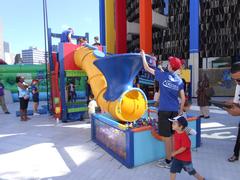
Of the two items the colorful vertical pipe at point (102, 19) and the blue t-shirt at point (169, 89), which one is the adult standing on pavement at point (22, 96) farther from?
the colorful vertical pipe at point (102, 19)

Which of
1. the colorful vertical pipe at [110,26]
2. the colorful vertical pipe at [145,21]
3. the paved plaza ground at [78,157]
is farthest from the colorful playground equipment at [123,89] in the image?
the colorful vertical pipe at [110,26]

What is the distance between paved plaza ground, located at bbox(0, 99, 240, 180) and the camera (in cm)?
439

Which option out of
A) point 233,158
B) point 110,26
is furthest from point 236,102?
point 110,26

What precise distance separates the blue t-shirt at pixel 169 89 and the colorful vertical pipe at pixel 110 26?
1768cm

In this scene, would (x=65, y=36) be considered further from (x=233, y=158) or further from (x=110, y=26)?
(x=110, y=26)

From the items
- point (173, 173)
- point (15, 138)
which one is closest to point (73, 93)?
point (15, 138)

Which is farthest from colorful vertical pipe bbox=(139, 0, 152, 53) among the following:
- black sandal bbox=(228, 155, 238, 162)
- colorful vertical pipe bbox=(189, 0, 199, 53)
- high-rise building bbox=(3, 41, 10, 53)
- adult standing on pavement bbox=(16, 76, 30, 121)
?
high-rise building bbox=(3, 41, 10, 53)

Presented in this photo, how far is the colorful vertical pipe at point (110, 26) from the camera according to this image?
21750 mm

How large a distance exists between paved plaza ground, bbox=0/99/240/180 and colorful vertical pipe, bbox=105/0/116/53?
47.5 ft

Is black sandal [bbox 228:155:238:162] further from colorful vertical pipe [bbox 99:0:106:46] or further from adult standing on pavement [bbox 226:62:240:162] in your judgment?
colorful vertical pipe [bbox 99:0:106:46]

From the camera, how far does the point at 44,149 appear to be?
→ 5996 millimetres

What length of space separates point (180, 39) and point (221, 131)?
834 inches

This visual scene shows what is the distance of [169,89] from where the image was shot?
4.33m

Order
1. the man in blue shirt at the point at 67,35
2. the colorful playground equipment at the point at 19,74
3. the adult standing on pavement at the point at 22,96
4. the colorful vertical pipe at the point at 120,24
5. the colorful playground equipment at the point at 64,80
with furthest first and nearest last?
the colorful vertical pipe at the point at 120,24
the colorful playground equipment at the point at 19,74
the adult standing on pavement at the point at 22,96
the man in blue shirt at the point at 67,35
the colorful playground equipment at the point at 64,80
